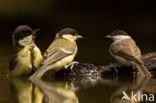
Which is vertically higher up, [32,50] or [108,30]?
[32,50]

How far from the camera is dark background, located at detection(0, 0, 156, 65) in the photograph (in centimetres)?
610

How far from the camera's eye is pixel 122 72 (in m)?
4.41

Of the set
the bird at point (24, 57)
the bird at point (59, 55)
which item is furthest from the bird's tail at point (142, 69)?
the bird at point (24, 57)

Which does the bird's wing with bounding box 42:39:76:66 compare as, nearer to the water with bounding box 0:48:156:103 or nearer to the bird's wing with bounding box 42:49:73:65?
the bird's wing with bounding box 42:49:73:65

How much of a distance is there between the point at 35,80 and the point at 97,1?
260 cm

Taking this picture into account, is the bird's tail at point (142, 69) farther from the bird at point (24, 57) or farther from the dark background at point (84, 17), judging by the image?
the dark background at point (84, 17)

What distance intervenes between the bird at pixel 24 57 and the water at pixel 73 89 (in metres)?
0.07

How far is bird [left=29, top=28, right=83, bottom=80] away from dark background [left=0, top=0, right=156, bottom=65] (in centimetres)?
134

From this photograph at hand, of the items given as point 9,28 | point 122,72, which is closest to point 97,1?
point 9,28

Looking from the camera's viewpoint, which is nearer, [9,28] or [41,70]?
[41,70]

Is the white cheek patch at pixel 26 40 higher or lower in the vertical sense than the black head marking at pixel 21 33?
lower

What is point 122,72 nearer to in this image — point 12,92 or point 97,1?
point 12,92

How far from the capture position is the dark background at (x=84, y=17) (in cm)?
610

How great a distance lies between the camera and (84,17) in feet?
21.3
